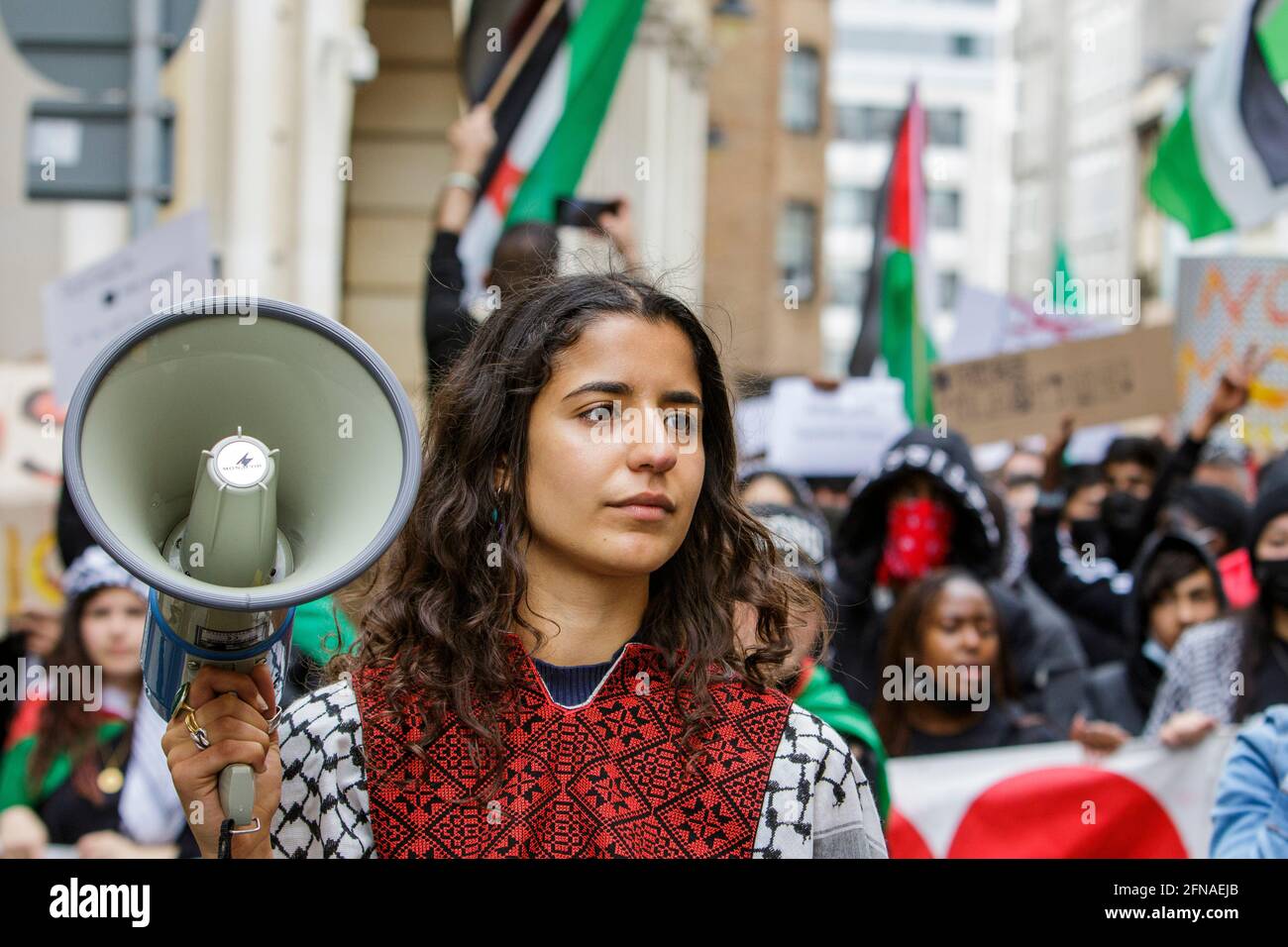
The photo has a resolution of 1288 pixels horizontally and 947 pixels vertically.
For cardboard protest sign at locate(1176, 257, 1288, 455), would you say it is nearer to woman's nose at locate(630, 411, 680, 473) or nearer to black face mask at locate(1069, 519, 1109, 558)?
black face mask at locate(1069, 519, 1109, 558)

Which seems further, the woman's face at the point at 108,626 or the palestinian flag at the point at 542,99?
the palestinian flag at the point at 542,99

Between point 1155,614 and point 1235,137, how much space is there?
260cm

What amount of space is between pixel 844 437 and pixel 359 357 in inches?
251

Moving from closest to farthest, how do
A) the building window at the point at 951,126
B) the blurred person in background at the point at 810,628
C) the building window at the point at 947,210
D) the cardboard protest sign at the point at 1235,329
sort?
the blurred person in background at the point at 810,628 → the cardboard protest sign at the point at 1235,329 → the building window at the point at 947,210 → the building window at the point at 951,126

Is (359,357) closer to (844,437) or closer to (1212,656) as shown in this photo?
(1212,656)

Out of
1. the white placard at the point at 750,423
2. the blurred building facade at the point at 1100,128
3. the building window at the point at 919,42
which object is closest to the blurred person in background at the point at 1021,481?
the white placard at the point at 750,423

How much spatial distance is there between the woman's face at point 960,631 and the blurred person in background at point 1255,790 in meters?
1.68

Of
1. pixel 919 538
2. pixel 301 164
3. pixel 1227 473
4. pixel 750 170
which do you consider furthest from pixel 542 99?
pixel 750 170

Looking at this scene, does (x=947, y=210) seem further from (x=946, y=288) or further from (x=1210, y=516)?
(x=1210, y=516)

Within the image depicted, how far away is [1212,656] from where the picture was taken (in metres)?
5.30

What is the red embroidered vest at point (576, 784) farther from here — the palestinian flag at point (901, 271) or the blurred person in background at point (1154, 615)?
the palestinian flag at point (901, 271)

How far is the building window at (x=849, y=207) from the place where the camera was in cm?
6519

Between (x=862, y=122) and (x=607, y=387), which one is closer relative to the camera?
Answer: (x=607, y=387)

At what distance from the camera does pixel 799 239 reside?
145 ft
